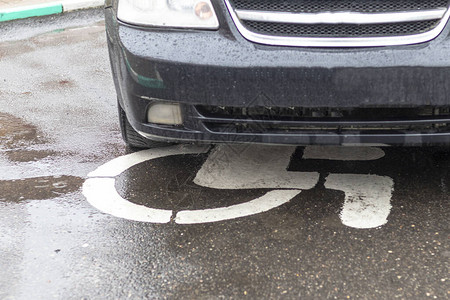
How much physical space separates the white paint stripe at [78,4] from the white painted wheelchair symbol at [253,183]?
4892 mm

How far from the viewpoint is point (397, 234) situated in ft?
8.79

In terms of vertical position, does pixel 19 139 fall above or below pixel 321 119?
below

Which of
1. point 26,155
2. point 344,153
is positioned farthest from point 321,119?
point 26,155

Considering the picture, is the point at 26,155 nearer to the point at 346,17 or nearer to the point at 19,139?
the point at 19,139

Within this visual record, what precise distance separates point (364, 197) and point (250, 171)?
62 centimetres

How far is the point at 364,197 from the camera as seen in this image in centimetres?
301

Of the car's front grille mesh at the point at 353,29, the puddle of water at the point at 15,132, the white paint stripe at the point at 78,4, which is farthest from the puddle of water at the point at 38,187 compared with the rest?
the white paint stripe at the point at 78,4

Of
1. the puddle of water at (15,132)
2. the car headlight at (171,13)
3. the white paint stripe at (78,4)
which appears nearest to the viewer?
the car headlight at (171,13)

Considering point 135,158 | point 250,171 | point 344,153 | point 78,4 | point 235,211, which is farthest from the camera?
point 78,4

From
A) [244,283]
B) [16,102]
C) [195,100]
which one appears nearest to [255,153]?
[195,100]

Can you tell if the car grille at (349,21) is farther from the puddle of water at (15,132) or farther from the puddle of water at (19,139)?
the puddle of water at (15,132)

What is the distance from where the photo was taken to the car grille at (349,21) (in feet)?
8.55

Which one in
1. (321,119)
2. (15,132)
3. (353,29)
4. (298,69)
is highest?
(353,29)

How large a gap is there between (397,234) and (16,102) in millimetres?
3167
